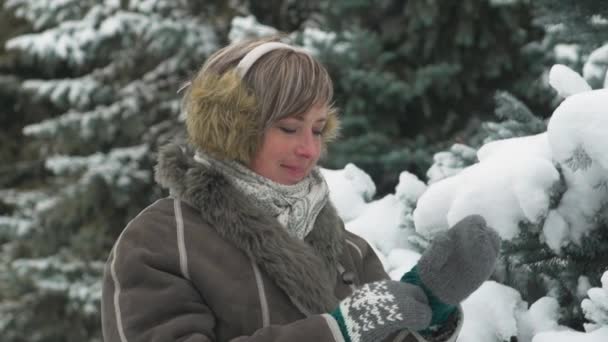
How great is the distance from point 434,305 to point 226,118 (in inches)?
22.0

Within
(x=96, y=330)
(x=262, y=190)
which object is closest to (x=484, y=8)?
(x=262, y=190)

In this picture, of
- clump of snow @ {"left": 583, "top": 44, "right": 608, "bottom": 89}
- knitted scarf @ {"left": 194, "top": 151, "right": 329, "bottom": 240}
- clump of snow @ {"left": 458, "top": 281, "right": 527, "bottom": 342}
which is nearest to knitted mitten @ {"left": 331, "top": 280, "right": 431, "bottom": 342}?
knitted scarf @ {"left": 194, "top": 151, "right": 329, "bottom": 240}

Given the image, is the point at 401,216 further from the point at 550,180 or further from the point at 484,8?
the point at 484,8

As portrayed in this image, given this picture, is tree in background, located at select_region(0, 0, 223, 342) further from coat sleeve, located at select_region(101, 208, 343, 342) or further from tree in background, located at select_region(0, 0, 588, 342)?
coat sleeve, located at select_region(101, 208, 343, 342)

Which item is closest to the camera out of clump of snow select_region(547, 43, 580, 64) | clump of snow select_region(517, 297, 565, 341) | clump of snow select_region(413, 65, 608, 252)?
clump of snow select_region(413, 65, 608, 252)

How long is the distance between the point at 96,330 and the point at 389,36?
3.86 metres

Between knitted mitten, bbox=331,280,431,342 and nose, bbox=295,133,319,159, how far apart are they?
0.33m

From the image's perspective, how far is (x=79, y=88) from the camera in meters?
6.75

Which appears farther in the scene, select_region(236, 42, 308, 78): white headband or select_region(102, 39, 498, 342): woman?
select_region(236, 42, 308, 78): white headband

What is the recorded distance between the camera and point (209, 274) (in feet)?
5.46

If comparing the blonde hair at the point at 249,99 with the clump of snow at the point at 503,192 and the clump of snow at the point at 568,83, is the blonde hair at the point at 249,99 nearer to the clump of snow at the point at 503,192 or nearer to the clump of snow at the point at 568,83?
the clump of snow at the point at 503,192

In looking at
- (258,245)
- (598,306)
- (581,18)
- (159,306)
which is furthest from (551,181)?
(581,18)

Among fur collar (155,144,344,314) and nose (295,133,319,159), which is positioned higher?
nose (295,133,319,159)

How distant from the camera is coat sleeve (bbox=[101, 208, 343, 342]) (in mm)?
1586
